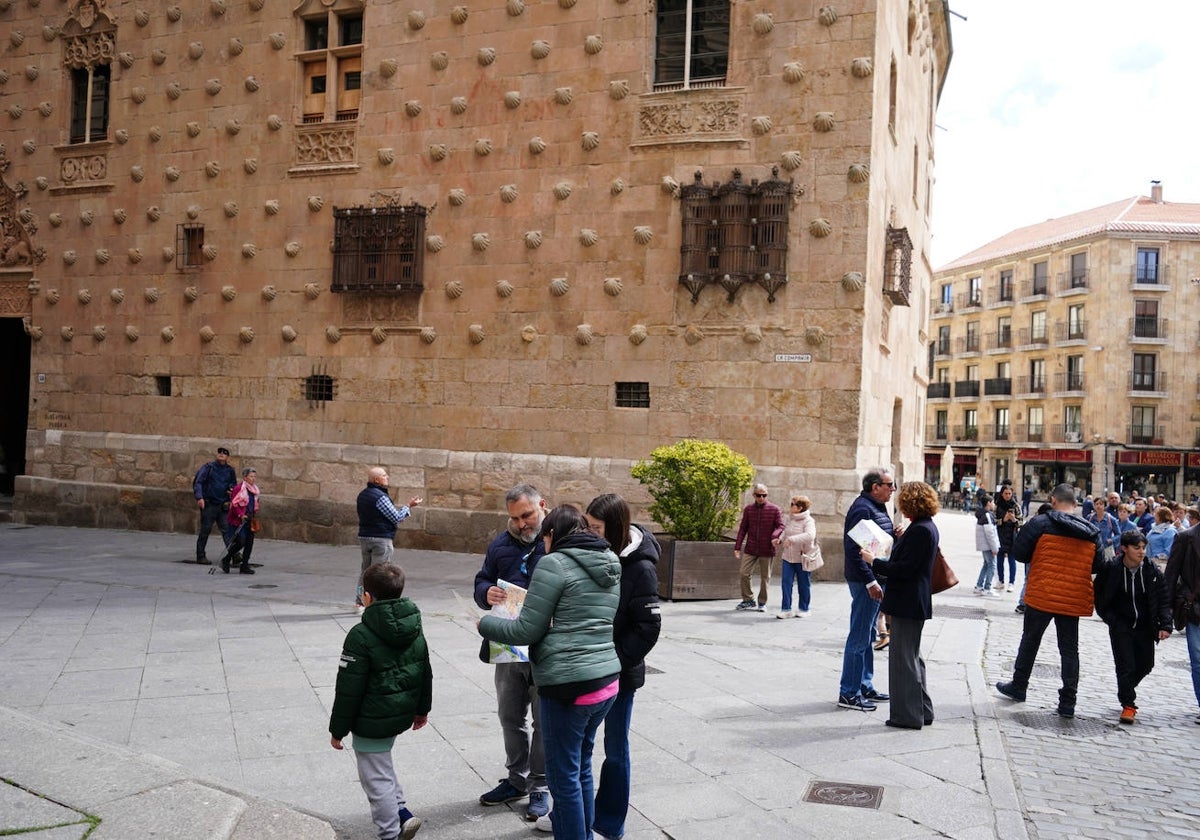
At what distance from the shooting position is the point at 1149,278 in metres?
47.3

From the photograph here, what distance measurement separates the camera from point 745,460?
12.9 meters

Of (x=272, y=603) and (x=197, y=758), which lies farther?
(x=272, y=603)

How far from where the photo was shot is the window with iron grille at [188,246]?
710 inches

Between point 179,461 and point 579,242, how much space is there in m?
8.58

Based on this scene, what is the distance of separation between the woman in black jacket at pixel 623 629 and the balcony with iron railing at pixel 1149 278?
49519 millimetres

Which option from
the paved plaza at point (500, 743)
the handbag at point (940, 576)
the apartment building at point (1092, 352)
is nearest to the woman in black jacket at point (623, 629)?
the paved plaza at point (500, 743)

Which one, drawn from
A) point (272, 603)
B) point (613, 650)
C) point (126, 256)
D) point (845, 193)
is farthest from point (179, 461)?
point (613, 650)

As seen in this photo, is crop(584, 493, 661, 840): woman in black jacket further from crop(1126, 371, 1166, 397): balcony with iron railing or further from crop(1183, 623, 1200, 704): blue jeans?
crop(1126, 371, 1166, 397): balcony with iron railing

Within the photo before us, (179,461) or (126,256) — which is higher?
(126,256)

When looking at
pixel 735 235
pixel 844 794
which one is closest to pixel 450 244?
pixel 735 235

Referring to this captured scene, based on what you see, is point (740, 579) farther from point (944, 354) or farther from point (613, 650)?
point (944, 354)

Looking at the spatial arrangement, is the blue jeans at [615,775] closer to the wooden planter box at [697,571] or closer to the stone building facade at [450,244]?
the wooden planter box at [697,571]

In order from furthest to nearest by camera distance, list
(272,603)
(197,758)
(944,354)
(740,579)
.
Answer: (944,354)
(740,579)
(272,603)
(197,758)

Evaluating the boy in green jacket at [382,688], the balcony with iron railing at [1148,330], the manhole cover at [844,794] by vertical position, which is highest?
the balcony with iron railing at [1148,330]
